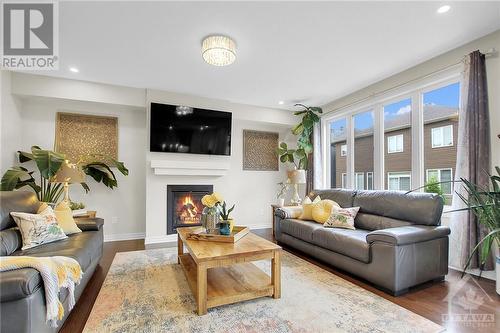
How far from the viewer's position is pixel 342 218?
3.28m

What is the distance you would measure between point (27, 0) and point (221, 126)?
123 inches

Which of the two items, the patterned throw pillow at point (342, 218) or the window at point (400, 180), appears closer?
the patterned throw pillow at point (342, 218)

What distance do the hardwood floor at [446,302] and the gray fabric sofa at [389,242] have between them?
9cm

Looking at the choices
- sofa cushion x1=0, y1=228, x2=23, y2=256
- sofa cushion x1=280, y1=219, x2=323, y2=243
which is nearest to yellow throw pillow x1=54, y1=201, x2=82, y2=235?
sofa cushion x1=0, y1=228, x2=23, y2=256

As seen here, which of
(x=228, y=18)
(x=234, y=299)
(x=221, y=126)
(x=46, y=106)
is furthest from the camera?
(x=221, y=126)

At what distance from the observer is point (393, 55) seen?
316 cm

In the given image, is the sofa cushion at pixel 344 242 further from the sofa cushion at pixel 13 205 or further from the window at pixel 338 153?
the sofa cushion at pixel 13 205

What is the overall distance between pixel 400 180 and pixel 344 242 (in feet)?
5.77

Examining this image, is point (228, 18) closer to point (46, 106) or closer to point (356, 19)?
point (356, 19)

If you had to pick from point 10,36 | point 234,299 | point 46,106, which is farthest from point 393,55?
point 46,106

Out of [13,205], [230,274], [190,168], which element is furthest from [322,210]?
[13,205]

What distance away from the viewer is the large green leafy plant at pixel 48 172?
3148 mm

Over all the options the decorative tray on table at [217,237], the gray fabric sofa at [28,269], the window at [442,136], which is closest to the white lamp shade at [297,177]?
the window at [442,136]

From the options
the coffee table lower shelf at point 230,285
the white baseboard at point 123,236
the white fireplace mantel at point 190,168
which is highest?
the white fireplace mantel at point 190,168
